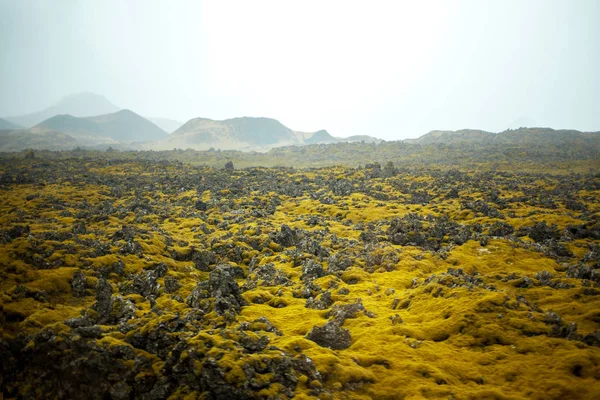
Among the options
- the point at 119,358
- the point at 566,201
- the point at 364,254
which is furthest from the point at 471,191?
the point at 119,358

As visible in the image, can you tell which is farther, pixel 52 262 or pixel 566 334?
pixel 52 262

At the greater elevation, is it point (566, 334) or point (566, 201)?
point (566, 201)

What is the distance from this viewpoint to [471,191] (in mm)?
63156

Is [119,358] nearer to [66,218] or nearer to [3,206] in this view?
[66,218]

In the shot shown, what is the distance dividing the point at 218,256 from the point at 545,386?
92.6 ft

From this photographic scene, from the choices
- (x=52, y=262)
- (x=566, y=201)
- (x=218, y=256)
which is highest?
(x=566, y=201)

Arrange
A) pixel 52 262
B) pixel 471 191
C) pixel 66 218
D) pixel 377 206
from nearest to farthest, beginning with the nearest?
pixel 52 262 < pixel 66 218 < pixel 377 206 < pixel 471 191

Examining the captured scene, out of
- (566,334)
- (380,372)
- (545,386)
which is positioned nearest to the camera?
(545,386)

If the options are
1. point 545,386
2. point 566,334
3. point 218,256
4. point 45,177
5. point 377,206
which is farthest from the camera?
point 45,177

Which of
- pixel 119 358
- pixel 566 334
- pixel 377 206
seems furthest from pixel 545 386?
pixel 377 206

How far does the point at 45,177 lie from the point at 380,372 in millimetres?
83810

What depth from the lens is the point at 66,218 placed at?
147ft

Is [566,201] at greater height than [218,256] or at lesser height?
greater

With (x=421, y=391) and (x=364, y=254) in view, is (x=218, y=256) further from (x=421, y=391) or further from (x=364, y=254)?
(x=421, y=391)
